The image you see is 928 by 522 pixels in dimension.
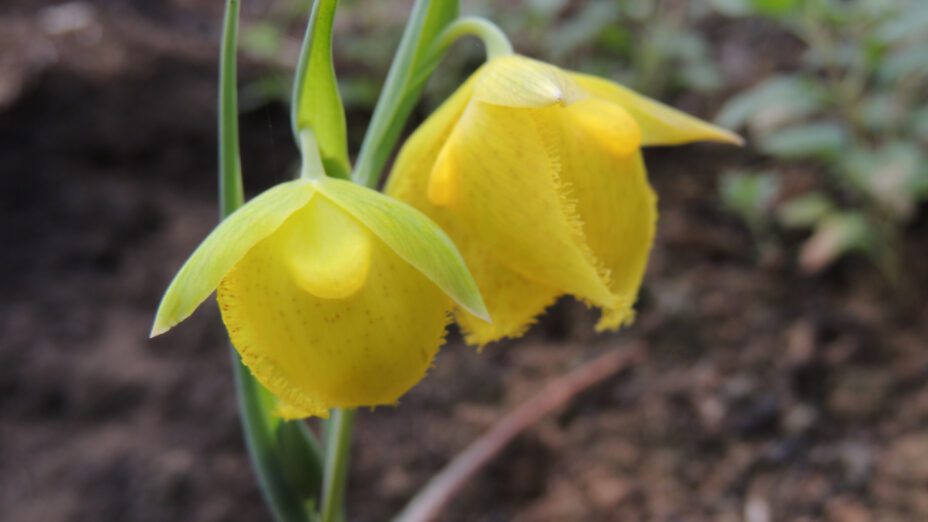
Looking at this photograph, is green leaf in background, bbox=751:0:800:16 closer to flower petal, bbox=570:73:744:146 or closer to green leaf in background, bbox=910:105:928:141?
green leaf in background, bbox=910:105:928:141

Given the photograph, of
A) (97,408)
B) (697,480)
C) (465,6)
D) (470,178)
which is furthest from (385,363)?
(465,6)

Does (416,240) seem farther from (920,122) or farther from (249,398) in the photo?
(920,122)

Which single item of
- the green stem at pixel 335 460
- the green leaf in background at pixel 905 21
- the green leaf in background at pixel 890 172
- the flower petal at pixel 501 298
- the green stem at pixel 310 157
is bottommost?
the green leaf in background at pixel 890 172

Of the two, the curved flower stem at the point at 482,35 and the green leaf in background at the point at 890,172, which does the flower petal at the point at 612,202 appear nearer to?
the curved flower stem at the point at 482,35

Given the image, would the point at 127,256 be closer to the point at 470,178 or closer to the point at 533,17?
the point at 533,17

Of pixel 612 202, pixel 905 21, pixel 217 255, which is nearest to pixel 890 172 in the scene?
pixel 905 21

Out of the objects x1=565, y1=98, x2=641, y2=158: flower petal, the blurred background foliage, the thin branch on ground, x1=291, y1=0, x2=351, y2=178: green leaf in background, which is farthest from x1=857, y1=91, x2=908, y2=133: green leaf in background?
x1=291, y1=0, x2=351, y2=178: green leaf in background

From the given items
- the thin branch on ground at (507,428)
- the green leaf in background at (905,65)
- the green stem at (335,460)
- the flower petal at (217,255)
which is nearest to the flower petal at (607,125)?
the flower petal at (217,255)
